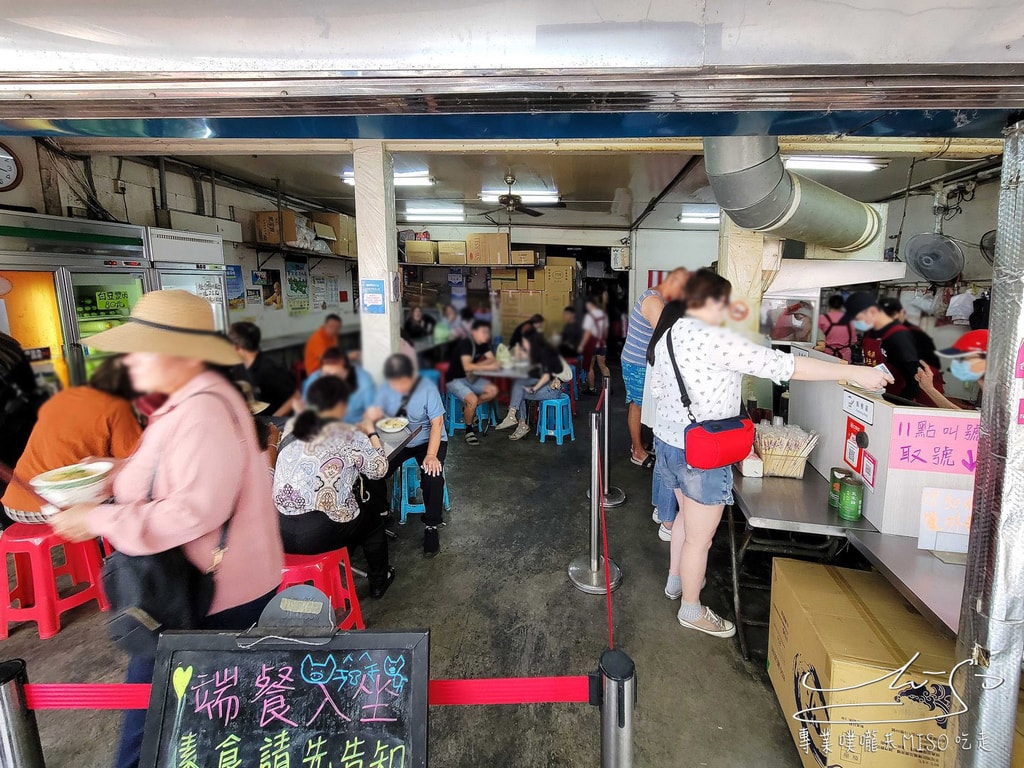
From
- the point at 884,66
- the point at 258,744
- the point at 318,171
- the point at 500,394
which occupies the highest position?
the point at 884,66

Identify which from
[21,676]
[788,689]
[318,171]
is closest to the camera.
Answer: [318,171]

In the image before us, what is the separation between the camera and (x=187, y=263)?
2.75 feet

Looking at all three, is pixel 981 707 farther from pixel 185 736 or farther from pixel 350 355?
pixel 185 736

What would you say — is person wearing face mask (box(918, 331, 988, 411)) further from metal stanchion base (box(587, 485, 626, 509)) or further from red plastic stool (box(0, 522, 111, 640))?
red plastic stool (box(0, 522, 111, 640))

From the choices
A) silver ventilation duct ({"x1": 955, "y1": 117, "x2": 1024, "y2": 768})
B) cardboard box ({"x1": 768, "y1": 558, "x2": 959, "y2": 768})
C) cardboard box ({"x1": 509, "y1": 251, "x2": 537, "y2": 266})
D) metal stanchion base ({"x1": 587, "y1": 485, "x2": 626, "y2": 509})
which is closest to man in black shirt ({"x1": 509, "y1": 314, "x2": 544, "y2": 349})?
cardboard box ({"x1": 509, "y1": 251, "x2": 537, "y2": 266})

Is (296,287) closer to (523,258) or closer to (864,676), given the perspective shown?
(523,258)

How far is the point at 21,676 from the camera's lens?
1.33 meters

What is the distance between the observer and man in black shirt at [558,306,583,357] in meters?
0.78

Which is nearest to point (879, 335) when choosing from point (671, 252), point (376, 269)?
point (671, 252)

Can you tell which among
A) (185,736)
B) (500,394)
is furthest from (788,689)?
(185,736)

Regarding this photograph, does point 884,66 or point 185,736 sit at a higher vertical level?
point 884,66

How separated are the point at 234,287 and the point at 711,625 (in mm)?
2780

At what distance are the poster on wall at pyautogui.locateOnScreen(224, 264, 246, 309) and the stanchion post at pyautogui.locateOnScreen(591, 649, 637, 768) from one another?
120 cm

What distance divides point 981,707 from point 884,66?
1536 millimetres
